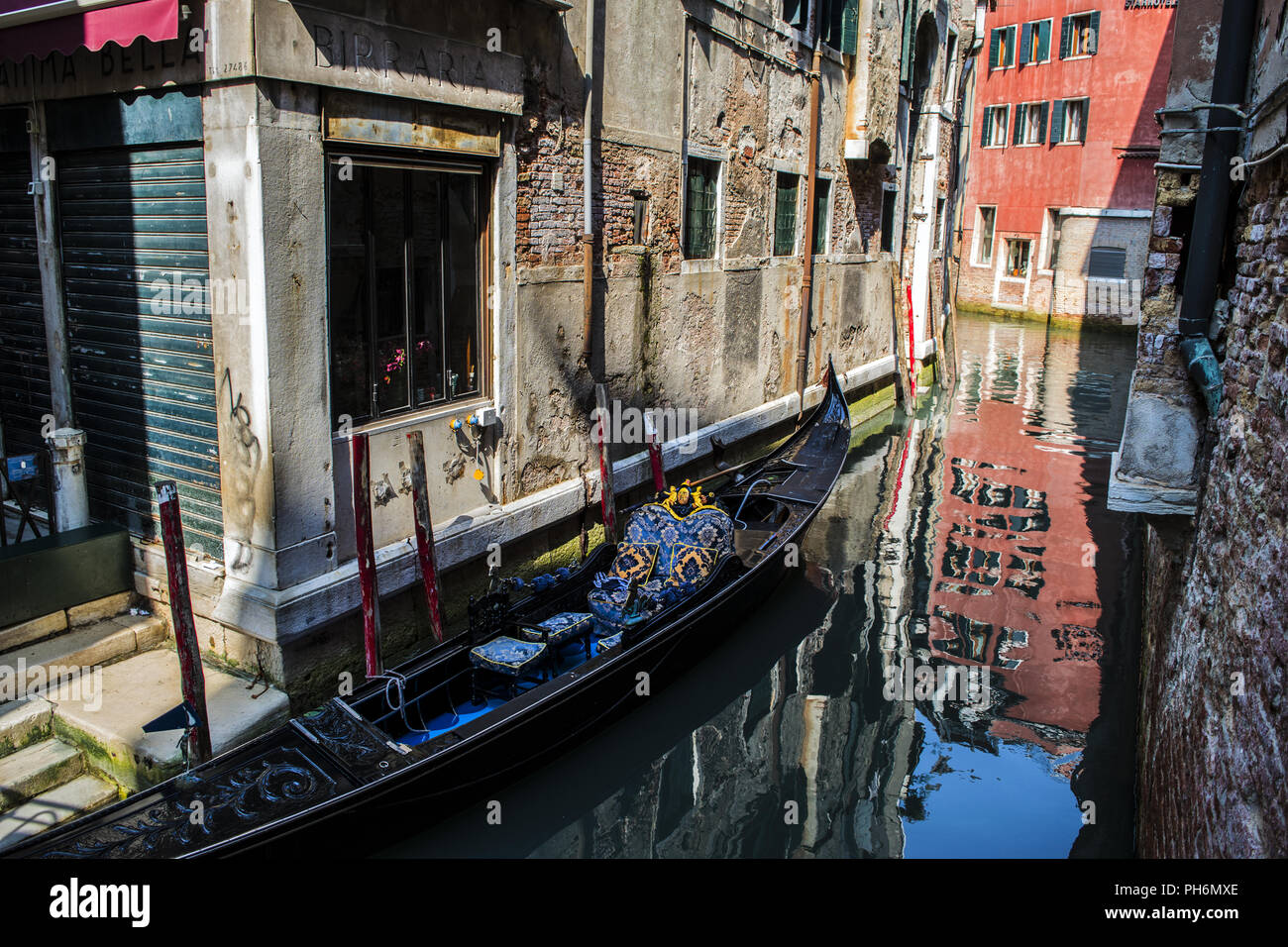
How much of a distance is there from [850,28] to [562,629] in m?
8.58

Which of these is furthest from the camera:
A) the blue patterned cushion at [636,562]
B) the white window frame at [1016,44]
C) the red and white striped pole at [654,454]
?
the white window frame at [1016,44]

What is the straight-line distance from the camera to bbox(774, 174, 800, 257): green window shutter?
31.9 ft

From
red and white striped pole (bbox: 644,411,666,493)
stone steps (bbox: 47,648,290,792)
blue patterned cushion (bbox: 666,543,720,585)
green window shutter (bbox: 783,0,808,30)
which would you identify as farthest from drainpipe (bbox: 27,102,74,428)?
green window shutter (bbox: 783,0,808,30)

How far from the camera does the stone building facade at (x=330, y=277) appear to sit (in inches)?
173

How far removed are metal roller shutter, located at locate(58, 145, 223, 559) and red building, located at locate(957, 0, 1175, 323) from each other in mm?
17702

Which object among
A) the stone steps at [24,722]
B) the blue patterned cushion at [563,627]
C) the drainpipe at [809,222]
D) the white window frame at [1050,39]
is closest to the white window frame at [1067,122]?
the white window frame at [1050,39]

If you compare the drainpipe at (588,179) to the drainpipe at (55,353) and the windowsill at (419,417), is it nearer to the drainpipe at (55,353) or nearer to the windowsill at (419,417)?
the windowsill at (419,417)

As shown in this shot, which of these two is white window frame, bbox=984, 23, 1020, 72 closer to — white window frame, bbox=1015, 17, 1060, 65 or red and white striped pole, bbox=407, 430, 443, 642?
white window frame, bbox=1015, 17, 1060, 65

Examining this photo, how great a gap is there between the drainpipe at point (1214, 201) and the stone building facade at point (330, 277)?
3.47 metres

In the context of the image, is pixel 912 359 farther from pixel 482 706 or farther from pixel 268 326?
pixel 268 326

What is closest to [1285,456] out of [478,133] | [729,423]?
[478,133]

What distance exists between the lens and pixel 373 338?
5.07 meters

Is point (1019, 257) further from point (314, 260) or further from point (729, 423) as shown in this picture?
point (314, 260)

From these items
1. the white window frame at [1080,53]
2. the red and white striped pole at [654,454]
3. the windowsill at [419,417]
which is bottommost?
the red and white striped pole at [654,454]
